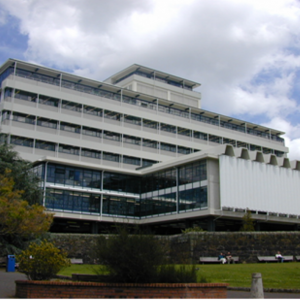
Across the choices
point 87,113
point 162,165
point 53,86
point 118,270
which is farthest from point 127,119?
point 118,270

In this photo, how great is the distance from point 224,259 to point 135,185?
24.0 meters

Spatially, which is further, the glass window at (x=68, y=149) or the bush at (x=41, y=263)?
the glass window at (x=68, y=149)

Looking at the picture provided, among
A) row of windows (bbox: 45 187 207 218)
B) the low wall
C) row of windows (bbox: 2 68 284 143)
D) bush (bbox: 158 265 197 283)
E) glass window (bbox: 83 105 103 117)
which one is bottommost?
the low wall

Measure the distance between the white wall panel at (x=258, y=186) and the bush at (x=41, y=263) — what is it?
2966 centimetres

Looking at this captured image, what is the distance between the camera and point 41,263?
44.8 feet

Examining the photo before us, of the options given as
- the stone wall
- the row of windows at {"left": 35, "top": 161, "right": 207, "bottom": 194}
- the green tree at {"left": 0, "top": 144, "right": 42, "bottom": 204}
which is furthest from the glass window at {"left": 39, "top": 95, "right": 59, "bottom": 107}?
the stone wall

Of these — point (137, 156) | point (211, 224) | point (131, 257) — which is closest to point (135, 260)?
point (131, 257)

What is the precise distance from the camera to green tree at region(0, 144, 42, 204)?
107 ft

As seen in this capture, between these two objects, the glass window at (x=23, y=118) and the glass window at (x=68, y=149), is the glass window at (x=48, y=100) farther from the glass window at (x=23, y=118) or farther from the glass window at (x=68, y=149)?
the glass window at (x=68, y=149)

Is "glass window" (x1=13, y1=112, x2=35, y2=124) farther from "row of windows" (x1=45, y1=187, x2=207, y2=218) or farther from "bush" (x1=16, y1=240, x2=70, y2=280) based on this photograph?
"bush" (x1=16, y1=240, x2=70, y2=280)

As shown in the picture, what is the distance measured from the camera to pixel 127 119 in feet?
205

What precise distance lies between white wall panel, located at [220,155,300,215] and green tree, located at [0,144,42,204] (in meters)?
17.6

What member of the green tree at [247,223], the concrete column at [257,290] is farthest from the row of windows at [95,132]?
the concrete column at [257,290]

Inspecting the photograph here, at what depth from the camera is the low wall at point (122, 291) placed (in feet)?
38.9
